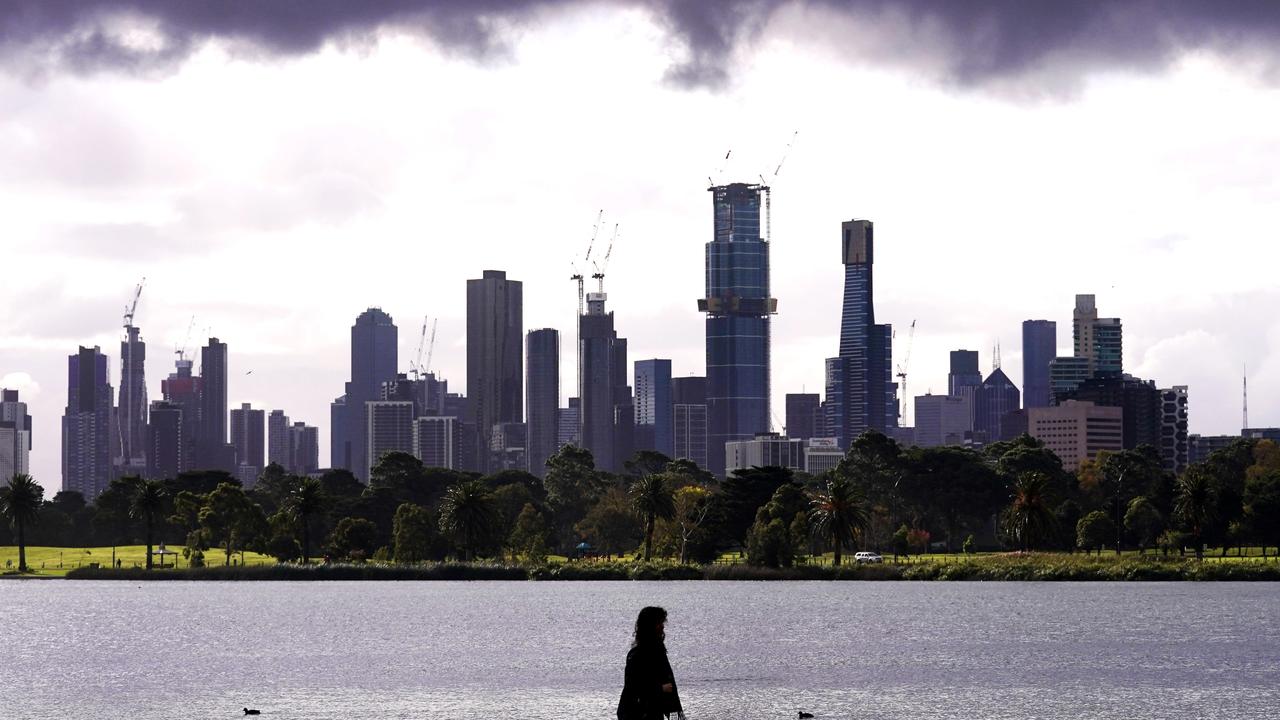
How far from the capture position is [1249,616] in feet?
433

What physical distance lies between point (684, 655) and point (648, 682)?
212ft

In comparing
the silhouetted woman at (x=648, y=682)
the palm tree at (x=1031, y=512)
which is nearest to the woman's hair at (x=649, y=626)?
the silhouetted woman at (x=648, y=682)

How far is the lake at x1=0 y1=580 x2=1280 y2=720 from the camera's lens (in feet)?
256

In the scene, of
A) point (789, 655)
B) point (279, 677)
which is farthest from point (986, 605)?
point (279, 677)

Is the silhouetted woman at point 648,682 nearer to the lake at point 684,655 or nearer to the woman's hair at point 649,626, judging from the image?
the woman's hair at point 649,626

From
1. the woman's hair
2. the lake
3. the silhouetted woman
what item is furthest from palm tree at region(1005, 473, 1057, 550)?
the woman's hair

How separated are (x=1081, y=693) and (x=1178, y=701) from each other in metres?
4.94

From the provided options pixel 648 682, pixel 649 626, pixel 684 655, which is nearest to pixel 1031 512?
pixel 684 655

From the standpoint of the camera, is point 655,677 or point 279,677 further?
point 279,677

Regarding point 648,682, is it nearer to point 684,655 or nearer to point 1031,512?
point 684,655

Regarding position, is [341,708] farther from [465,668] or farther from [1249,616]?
[1249,616]

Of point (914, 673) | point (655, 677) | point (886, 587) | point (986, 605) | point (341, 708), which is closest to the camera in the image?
point (655, 677)

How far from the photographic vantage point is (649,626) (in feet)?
128

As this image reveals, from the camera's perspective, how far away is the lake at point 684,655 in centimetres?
7812
